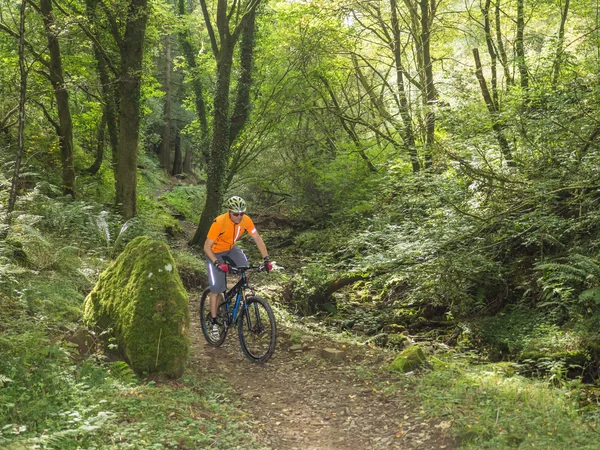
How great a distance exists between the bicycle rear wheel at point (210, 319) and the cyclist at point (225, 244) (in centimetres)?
8

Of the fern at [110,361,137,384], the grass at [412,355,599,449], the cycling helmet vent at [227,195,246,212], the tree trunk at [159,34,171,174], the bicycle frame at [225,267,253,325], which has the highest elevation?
the tree trunk at [159,34,171,174]

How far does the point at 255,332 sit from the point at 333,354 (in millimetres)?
1292

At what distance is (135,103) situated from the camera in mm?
12219

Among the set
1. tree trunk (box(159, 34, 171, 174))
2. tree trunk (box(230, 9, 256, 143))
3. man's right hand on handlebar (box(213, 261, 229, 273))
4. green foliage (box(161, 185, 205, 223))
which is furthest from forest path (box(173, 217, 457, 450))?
tree trunk (box(159, 34, 171, 174))

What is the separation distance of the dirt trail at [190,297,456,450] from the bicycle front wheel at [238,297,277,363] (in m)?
0.18

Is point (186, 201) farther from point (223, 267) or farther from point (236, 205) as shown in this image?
point (223, 267)

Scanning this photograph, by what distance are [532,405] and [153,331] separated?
14.1 ft

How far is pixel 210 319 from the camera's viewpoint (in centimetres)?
778

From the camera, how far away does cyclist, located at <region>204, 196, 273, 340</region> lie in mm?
7078

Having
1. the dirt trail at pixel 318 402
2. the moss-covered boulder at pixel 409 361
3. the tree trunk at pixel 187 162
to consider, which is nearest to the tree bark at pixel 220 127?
the dirt trail at pixel 318 402

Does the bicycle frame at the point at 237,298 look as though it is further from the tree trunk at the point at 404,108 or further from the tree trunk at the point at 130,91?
the tree trunk at the point at 404,108

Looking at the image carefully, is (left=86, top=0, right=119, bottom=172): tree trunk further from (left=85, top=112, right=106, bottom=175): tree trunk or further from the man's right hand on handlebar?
the man's right hand on handlebar

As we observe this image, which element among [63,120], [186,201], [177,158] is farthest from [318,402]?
[177,158]

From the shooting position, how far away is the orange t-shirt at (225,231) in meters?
7.21
